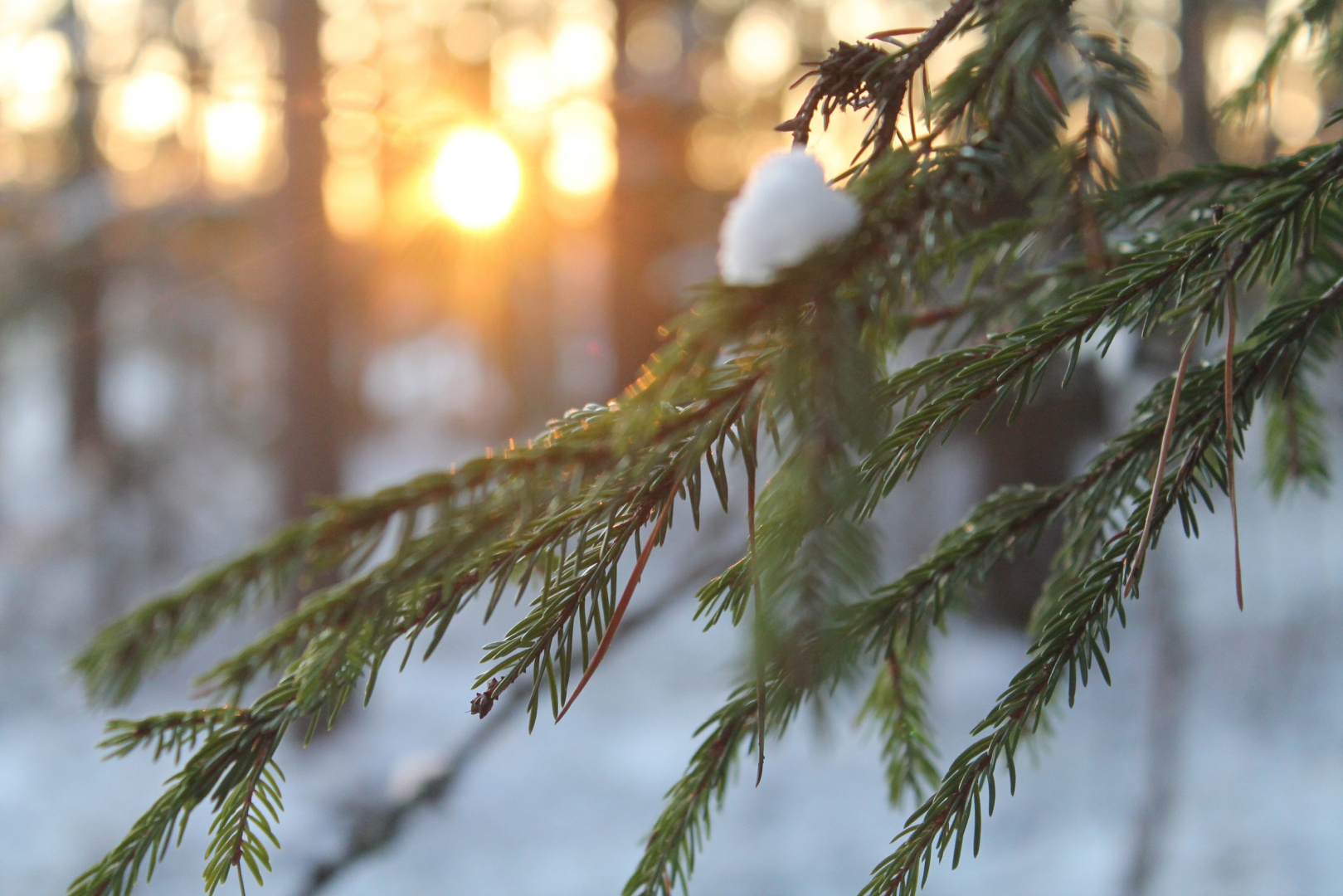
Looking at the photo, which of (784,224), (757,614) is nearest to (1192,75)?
(784,224)

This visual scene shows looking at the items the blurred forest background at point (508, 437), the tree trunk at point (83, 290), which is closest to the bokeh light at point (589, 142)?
the blurred forest background at point (508, 437)

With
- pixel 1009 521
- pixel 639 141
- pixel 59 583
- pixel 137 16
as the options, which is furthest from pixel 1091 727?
pixel 137 16

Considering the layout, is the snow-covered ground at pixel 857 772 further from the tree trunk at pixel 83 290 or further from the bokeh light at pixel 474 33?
the bokeh light at pixel 474 33

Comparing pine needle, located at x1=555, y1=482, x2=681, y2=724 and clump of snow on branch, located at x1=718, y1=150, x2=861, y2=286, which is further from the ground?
clump of snow on branch, located at x1=718, y1=150, x2=861, y2=286

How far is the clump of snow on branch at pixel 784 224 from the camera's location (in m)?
0.43

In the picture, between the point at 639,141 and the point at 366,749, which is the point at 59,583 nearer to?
the point at 366,749

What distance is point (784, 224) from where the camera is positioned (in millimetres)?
434

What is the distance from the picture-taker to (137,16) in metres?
6.50

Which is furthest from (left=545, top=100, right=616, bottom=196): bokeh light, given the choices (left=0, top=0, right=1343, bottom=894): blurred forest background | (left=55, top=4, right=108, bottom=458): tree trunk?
(left=55, top=4, right=108, bottom=458): tree trunk

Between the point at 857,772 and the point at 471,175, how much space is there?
117 inches

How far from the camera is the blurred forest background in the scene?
2.51 metres

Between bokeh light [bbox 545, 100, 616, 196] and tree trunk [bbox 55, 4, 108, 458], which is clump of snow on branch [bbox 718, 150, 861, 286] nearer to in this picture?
bokeh light [bbox 545, 100, 616, 196]

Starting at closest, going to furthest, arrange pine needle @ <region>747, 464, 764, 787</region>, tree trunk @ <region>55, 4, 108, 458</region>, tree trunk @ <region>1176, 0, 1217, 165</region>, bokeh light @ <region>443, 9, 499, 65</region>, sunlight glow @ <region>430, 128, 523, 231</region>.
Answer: pine needle @ <region>747, 464, 764, 787</region> < sunlight glow @ <region>430, 128, 523, 231</region> < tree trunk @ <region>1176, 0, 1217, 165</region> < tree trunk @ <region>55, 4, 108, 458</region> < bokeh light @ <region>443, 9, 499, 65</region>

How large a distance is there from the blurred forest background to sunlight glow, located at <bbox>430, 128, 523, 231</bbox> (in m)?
0.01
